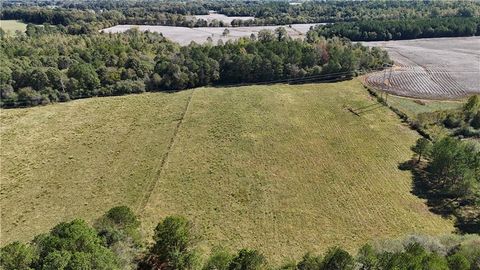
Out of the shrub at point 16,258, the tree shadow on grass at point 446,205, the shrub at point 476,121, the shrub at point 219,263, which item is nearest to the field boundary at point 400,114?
the shrub at point 476,121

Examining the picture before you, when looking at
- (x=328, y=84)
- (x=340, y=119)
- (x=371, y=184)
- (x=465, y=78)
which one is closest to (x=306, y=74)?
(x=328, y=84)

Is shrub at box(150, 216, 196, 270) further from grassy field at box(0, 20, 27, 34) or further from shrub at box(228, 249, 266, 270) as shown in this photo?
grassy field at box(0, 20, 27, 34)

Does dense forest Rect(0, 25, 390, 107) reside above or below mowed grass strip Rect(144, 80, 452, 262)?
above

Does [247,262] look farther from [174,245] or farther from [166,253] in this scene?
[166,253]

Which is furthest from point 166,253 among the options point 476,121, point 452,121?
point 476,121

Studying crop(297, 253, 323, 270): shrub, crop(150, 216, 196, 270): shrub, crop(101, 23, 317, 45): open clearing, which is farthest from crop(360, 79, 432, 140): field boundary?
crop(101, 23, 317, 45): open clearing

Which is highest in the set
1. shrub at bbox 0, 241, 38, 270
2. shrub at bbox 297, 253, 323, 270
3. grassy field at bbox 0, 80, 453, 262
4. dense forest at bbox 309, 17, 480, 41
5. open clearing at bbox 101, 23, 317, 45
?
dense forest at bbox 309, 17, 480, 41

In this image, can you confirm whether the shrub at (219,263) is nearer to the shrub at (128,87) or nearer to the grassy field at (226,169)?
the grassy field at (226,169)
